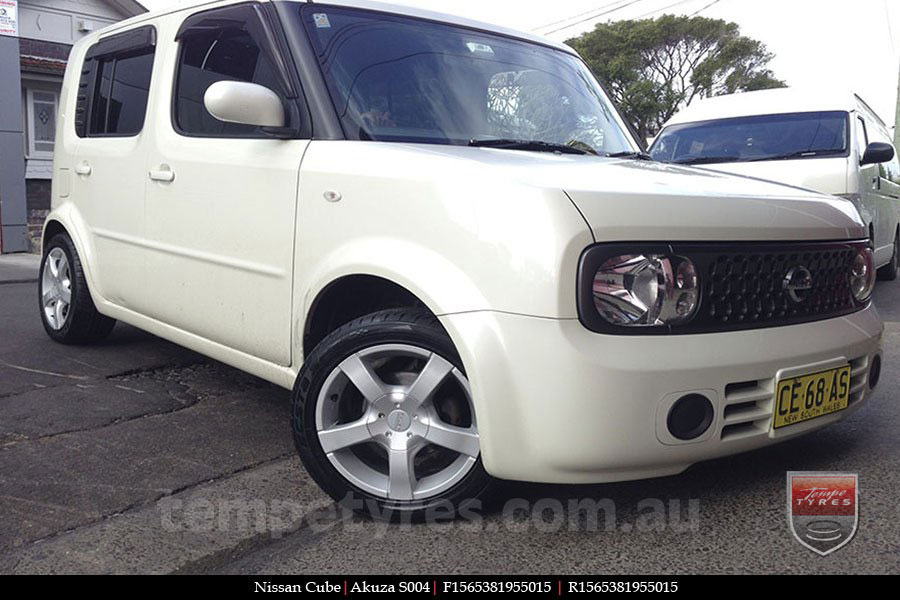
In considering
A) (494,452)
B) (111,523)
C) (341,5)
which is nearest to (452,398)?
(494,452)

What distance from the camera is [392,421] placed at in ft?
8.36

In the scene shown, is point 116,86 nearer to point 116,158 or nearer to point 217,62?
point 116,158

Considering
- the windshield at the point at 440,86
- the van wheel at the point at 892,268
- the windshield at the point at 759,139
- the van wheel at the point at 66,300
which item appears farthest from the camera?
the van wheel at the point at 892,268

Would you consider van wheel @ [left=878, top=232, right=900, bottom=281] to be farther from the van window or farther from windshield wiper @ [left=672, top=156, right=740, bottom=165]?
windshield wiper @ [left=672, top=156, right=740, bottom=165]

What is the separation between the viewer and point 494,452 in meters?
2.32

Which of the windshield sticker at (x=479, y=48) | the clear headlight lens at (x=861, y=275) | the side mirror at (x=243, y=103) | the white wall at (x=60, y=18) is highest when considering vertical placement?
the white wall at (x=60, y=18)

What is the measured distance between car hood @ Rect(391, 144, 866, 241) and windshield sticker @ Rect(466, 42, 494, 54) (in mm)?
719

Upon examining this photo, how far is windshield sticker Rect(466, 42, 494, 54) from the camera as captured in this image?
3.45 metres

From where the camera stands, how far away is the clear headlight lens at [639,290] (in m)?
2.29

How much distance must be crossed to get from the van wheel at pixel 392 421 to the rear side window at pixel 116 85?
1.92m

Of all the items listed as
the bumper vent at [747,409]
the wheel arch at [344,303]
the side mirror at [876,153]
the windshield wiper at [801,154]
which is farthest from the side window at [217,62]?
the side mirror at [876,153]

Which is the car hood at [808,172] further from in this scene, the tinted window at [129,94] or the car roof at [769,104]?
the tinted window at [129,94]
